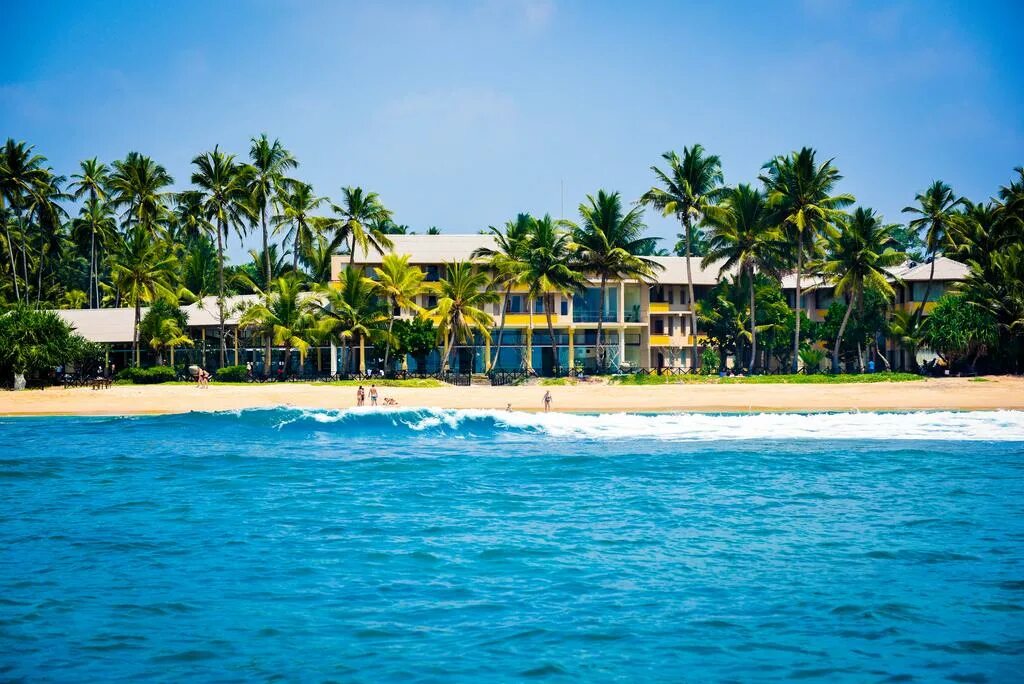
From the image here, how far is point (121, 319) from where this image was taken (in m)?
50.3

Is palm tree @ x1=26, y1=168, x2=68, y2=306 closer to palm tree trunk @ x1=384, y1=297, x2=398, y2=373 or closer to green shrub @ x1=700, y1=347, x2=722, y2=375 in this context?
palm tree trunk @ x1=384, y1=297, x2=398, y2=373

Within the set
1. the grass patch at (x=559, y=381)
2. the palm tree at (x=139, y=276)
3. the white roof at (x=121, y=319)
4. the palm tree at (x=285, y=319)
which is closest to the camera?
the grass patch at (x=559, y=381)

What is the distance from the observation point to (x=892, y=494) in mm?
19000

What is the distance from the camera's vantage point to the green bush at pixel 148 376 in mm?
44344

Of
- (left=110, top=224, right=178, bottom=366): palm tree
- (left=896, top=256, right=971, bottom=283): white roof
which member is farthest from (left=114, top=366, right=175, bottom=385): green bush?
(left=896, top=256, right=971, bottom=283): white roof

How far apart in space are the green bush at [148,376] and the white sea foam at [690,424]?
1262 centimetres

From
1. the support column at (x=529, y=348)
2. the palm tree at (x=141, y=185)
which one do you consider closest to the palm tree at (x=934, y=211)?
the support column at (x=529, y=348)

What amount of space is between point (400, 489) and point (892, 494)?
1043 cm

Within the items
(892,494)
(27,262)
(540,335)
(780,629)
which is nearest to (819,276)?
(540,335)

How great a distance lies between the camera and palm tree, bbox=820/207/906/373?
1778 inches

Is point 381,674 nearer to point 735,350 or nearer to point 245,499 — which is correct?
point 245,499

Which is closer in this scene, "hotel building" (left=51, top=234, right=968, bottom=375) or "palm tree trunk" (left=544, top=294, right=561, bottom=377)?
"palm tree trunk" (left=544, top=294, right=561, bottom=377)

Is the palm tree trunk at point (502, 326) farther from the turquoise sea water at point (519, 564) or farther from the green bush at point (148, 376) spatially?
the turquoise sea water at point (519, 564)

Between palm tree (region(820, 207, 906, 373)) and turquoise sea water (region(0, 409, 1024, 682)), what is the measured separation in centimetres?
2066
